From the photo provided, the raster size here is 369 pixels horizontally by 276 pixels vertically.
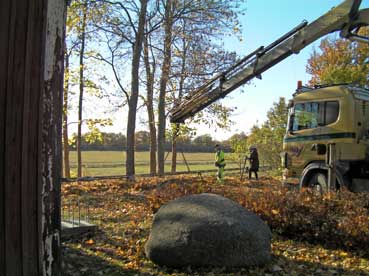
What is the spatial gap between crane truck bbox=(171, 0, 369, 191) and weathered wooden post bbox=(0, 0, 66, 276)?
23.8 feet

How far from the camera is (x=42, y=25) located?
3.56 meters

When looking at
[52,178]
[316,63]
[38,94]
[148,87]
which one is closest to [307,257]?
[52,178]

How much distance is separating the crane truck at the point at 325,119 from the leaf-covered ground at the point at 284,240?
291cm

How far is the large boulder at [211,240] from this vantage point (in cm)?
514

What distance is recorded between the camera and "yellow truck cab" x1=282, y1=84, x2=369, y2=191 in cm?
1069

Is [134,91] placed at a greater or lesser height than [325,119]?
greater

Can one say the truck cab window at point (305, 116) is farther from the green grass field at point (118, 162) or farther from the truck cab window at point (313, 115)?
the green grass field at point (118, 162)

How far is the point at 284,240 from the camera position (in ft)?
21.6

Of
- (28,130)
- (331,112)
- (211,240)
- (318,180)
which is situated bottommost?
(211,240)

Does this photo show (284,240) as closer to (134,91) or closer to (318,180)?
(318,180)

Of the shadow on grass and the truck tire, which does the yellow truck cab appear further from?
the shadow on grass

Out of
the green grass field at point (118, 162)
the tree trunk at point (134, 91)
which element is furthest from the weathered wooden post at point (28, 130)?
the green grass field at point (118, 162)

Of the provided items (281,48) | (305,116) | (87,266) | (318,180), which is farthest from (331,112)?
(87,266)

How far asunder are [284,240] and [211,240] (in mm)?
1950
